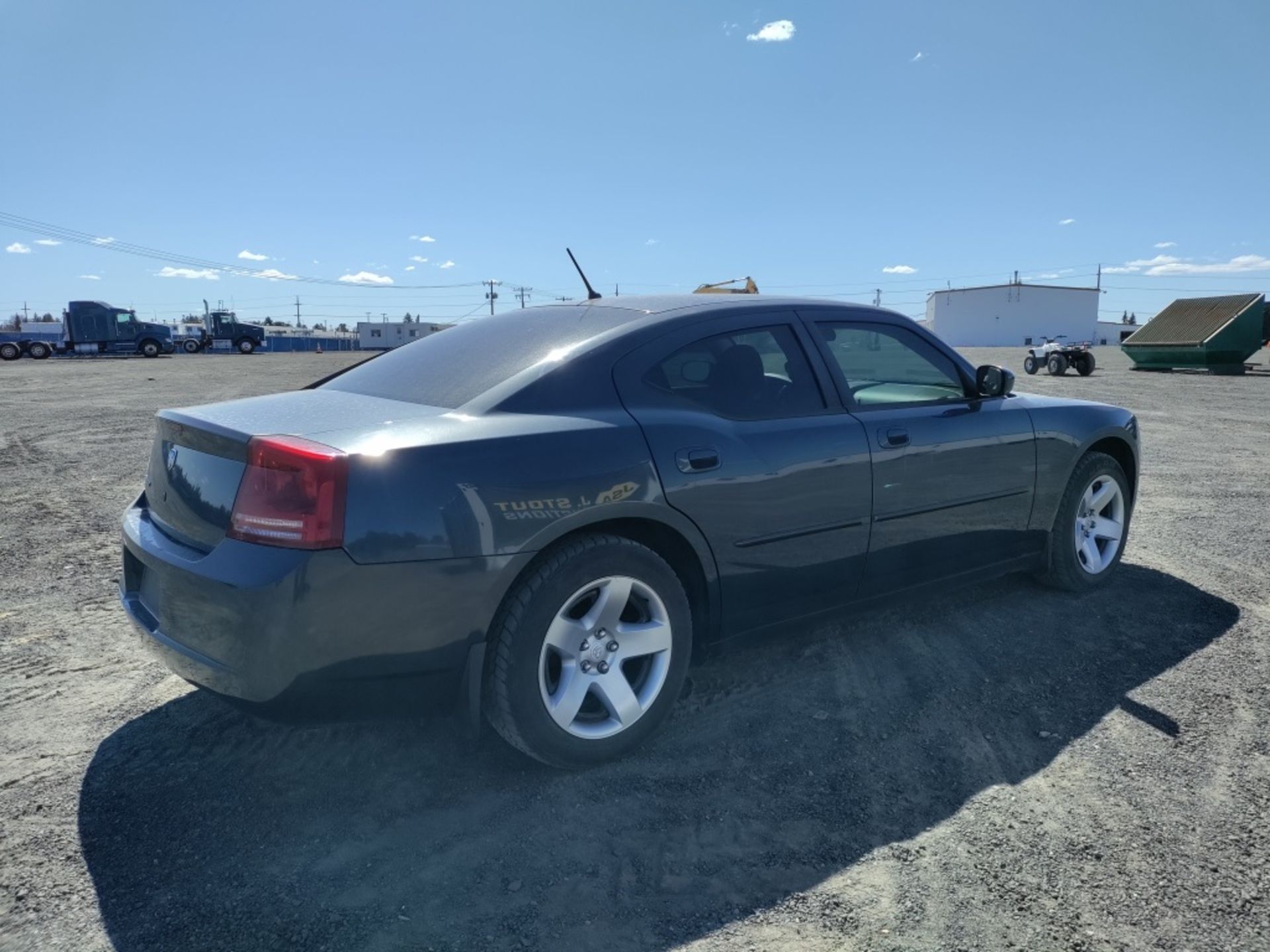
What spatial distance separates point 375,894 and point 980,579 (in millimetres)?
2936

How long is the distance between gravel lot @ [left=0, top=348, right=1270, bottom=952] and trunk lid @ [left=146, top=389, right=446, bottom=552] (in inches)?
29.8

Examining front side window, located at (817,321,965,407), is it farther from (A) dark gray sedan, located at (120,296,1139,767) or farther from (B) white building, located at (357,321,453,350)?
(B) white building, located at (357,321,453,350)

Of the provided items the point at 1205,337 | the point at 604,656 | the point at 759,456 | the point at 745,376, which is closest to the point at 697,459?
the point at 759,456

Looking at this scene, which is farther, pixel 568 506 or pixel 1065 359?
pixel 1065 359

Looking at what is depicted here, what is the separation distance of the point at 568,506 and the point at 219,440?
1.04 m

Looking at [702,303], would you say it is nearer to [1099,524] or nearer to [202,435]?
[202,435]

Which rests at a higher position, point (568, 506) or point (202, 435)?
point (202, 435)

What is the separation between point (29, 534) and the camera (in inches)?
222

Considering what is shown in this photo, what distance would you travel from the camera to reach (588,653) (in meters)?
2.74

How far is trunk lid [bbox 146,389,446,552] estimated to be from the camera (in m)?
2.50

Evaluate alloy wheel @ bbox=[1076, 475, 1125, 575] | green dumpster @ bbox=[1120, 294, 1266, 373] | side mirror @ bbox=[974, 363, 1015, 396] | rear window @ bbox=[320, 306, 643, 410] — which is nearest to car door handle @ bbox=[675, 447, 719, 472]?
rear window @ bbox=[320, 306, 643, 410]

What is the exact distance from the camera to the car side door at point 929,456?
3.46 m

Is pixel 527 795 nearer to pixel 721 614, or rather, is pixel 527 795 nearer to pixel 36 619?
pixel 721 614

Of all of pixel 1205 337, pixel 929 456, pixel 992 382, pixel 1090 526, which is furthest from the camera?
pixel 1205 337
